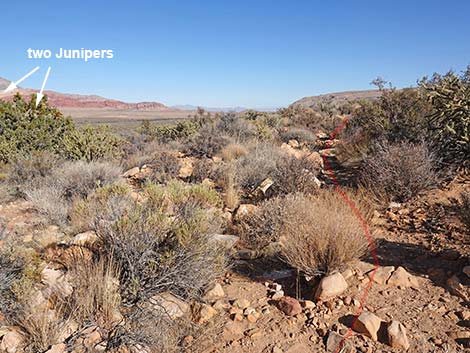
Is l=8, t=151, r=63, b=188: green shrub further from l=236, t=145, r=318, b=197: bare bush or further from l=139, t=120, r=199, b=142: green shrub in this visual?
l=139, t=120, r=199, b=142: green shrub

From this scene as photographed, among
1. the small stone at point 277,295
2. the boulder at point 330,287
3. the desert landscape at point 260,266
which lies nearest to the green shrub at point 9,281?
the desert landscape at point 260,266

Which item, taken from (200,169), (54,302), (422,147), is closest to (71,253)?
(54,302)

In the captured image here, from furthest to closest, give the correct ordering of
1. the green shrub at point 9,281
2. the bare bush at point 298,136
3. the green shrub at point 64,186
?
the bare bush at point 298,136, the green shrub at point 64,186, the green shrub at point 9,281

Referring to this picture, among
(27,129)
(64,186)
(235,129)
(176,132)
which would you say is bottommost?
(64,186)

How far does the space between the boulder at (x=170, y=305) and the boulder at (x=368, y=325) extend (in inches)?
58.2

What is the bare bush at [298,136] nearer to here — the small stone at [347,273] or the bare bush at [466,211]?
the bare bush at [466,211]

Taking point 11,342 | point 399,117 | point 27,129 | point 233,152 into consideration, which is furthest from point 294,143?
point 11,342

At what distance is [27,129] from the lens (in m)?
10.2

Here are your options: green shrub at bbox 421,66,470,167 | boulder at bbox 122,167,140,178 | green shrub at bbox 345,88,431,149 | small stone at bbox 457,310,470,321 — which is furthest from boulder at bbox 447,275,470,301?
boulder at bbox 122,167,140,178

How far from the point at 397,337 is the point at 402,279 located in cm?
91

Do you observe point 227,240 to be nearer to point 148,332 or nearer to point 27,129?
point 148,332

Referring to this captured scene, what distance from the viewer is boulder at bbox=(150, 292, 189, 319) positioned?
316 cm

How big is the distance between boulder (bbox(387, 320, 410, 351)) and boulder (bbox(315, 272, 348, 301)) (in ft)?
1.94

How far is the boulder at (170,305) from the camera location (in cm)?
316
